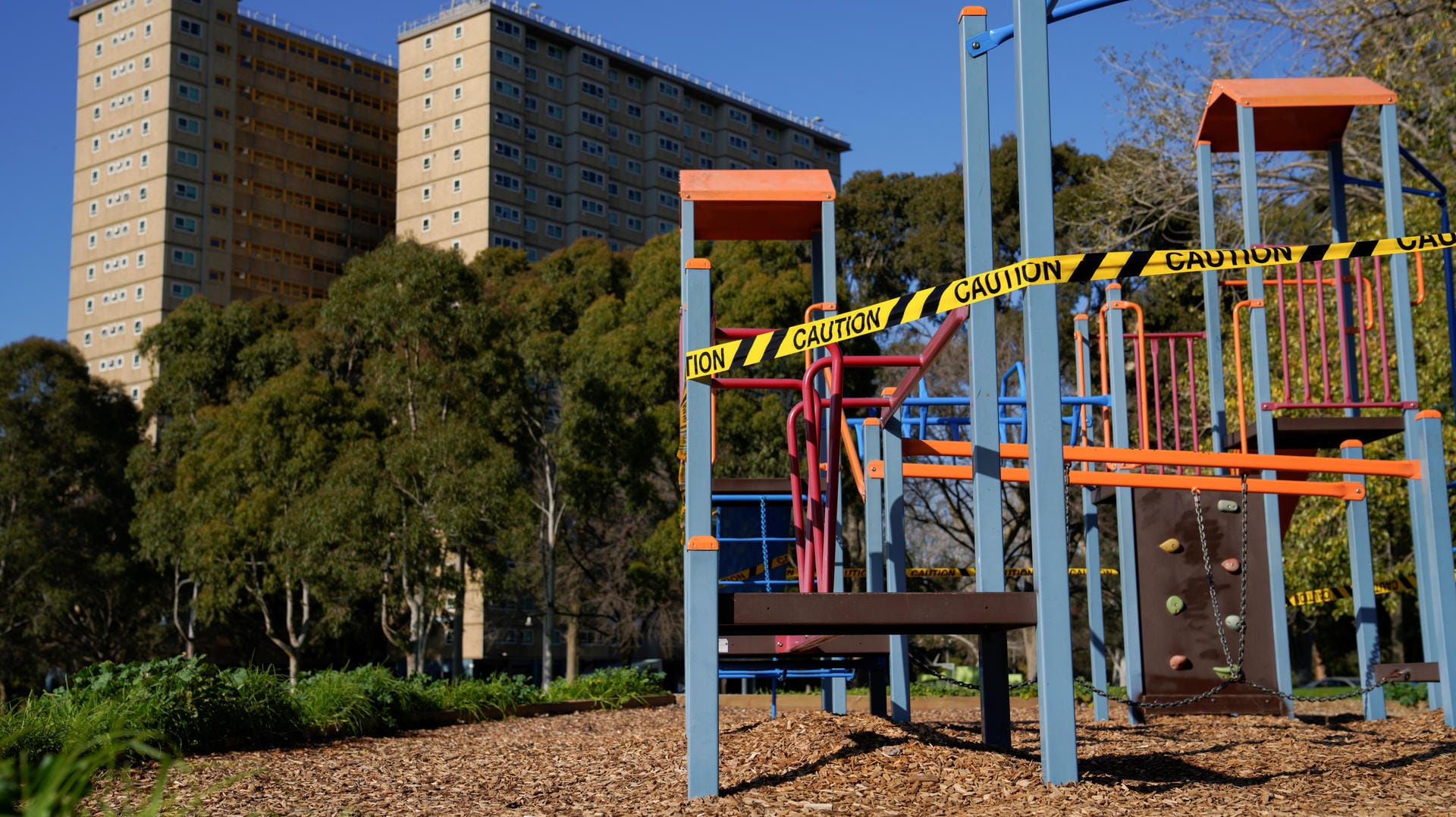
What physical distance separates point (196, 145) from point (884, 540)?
57.1 meters

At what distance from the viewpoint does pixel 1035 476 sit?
508 cm

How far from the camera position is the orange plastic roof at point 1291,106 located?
9172mm

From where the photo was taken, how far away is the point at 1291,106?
9203 mm

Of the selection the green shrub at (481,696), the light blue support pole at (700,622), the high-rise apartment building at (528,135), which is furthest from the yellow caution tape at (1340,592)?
the high-rise apartment building at (528,135)

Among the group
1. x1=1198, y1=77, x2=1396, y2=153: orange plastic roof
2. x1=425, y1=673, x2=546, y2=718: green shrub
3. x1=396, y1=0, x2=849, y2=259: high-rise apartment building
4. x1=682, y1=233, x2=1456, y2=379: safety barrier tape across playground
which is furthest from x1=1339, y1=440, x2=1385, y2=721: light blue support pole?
x1=396, y1=0, x2=849, y2=259: high-rise apartment building

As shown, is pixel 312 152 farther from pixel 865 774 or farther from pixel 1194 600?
pixel 865 774

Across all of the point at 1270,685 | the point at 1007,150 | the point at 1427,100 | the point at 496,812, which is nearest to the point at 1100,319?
the point at 1270,685

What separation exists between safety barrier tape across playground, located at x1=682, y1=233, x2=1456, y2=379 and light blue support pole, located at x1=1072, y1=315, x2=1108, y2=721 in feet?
14.6

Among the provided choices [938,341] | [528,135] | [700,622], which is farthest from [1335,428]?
[528,135]

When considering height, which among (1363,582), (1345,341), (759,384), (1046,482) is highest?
(1345,341)

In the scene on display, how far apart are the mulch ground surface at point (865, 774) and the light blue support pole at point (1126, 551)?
41 centimetres

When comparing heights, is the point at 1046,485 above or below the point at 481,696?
above

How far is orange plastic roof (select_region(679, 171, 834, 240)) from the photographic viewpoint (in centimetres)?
812

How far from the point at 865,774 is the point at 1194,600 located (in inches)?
178
